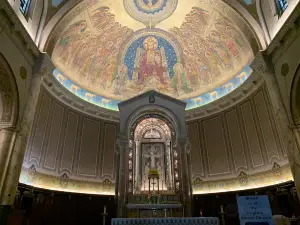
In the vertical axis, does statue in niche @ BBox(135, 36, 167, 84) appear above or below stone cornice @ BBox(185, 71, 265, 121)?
above

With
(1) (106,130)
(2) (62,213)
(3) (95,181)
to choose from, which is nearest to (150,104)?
(1) (106,130)

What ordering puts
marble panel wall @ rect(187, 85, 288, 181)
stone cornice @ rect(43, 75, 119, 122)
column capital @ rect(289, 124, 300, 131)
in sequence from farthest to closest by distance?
stone cornice @ rect(43, 75, 119, 122) → marble panel wall @ rect(187, 85, 288, 181) → column capital @ rect(289, 124, 300, 131)

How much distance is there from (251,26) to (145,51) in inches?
384

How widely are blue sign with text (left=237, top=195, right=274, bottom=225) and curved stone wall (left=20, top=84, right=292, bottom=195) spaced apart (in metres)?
9.20

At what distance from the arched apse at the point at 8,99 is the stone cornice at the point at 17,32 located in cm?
138

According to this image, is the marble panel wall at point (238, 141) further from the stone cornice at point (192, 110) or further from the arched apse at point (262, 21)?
the arched apse at point (262, 21)

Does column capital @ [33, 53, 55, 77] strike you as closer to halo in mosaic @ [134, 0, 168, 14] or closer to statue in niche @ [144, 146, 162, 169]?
statue in niche @ [144, 146, 162, 169]

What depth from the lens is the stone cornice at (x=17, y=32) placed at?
8.20 meters

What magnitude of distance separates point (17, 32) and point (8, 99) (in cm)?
271

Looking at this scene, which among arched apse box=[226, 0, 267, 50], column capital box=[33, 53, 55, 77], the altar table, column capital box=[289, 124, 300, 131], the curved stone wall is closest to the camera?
the altar table

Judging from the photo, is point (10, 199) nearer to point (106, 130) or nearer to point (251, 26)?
point (106, 130)

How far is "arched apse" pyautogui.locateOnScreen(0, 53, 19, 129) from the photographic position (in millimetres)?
8781

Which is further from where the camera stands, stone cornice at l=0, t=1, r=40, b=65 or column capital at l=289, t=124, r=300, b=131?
column capital at l=289, t=124, r=300, b=131

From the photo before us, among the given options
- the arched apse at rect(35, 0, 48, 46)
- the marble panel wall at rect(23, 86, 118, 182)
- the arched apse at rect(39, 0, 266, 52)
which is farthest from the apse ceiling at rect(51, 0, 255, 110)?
the arched apse at rect(35, 0, 48, 46)
